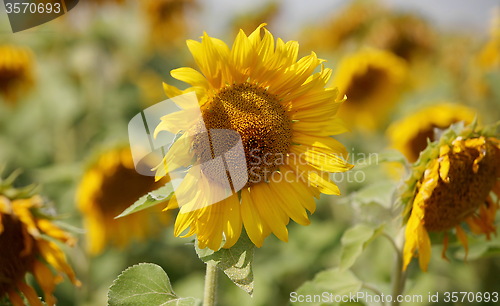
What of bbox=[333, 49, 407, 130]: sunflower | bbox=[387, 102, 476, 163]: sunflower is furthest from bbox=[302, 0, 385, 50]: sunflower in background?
bbox=[387, 102, 476, 163]: sunflower

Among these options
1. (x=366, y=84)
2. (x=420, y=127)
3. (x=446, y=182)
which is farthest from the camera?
(x=366, y=84)

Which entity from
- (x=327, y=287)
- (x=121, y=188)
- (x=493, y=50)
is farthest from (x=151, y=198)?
(x=493, y=50)

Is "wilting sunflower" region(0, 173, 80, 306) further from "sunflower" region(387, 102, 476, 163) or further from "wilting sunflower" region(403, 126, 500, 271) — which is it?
"sunflower" region(387, 102, 476, 163)

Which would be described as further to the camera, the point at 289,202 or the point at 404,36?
the point at 404,36

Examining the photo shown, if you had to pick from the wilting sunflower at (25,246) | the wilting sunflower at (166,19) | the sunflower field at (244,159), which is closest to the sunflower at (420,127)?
the sunflower field at (244,159)

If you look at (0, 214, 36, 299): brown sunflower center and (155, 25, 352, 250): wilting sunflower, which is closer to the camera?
(155, 25, 352, 250): wilting sunflower

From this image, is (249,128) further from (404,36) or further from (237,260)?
(404,36)

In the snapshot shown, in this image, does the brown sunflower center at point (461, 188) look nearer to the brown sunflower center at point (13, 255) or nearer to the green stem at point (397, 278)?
the green stem at point (397, 278)
